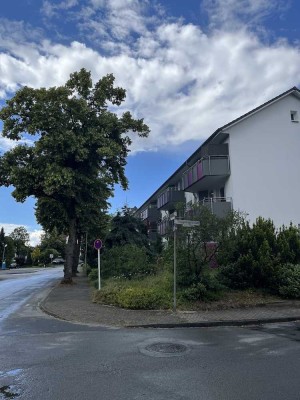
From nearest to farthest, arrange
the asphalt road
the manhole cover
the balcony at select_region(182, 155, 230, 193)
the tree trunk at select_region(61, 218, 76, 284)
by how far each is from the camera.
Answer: the asphalt road, the manhole cover, the tree trunk at select_region(61, 218, 76, 284), the balcony at select_region(182, 155, 230, 193)

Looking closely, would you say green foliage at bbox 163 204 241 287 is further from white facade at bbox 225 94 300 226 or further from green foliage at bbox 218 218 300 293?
white facade at bbox 225 94 300 226

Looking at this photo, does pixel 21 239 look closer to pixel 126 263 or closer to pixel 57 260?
pixel 57 260

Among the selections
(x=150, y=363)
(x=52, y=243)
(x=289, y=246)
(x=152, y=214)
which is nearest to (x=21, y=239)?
(x=52, y=243)

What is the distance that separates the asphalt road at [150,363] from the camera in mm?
5582

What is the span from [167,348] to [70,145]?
17.6 m

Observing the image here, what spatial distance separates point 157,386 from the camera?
5.79 metres

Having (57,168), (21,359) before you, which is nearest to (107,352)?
(21,359)

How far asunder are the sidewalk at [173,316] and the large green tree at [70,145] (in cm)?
1091

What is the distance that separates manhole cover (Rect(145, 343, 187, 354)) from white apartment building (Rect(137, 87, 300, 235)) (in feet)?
63.7

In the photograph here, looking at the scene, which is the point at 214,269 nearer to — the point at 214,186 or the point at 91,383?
the point at 91,383

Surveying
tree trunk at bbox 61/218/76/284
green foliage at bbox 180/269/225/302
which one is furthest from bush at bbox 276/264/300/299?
tree trunk at bbox 61/218/76/284

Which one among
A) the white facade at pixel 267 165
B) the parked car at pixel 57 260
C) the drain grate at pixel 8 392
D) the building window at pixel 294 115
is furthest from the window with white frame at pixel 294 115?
the parked car at pixel 57 260

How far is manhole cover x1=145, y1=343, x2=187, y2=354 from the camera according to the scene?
7.97 meters

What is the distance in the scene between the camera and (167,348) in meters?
8.27
